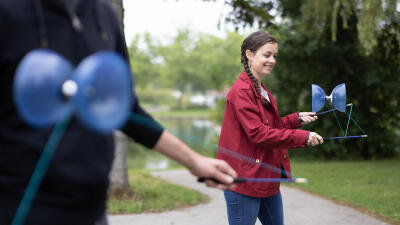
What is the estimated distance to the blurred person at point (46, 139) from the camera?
135cm

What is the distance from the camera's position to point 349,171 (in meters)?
9.20

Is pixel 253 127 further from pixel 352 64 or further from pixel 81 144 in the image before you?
pixel 352 64

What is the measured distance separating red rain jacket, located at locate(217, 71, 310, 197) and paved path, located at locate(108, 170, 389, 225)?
277 cm

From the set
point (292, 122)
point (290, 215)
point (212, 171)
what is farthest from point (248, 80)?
point (290, 215)

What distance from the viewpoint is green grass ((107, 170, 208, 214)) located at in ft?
20.5

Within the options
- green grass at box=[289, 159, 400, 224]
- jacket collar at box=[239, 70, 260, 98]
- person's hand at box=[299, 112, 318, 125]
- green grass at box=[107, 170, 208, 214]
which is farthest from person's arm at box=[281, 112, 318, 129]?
green grass at box=[107, 170, 208, 214]

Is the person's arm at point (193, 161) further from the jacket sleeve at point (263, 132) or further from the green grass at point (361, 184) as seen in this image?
the green grass at point (361, 184)

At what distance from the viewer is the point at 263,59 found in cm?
310

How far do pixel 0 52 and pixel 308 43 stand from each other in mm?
10287

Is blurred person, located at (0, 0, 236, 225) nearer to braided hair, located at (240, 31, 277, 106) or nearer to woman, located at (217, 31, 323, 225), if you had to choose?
woman, located at (217, 31, 323, 225)

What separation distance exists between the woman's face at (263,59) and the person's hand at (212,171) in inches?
55.7

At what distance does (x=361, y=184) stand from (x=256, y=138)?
570 cm

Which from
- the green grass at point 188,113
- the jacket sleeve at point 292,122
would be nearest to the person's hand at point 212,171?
the jacket sleeve at point 292,122

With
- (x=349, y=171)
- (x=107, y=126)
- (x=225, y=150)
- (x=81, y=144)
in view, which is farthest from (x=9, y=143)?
(x=349, y=171)
